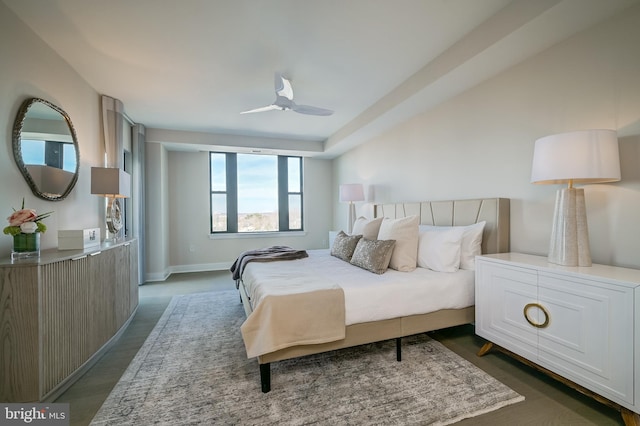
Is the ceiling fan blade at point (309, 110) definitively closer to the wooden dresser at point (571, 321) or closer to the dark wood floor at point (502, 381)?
the wooden dresser at point (571, 321)

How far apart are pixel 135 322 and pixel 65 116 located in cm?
223

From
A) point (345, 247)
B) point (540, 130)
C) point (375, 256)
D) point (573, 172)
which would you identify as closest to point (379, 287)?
point (375, 256)

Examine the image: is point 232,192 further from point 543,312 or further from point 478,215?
point 543,312

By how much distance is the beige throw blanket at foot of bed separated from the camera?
1715 millimetres

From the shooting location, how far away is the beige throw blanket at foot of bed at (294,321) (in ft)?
5.63

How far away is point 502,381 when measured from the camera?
1.85 meters

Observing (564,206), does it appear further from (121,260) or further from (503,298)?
(121,260)

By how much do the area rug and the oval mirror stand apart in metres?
1.67

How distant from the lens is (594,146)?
5.37 feet

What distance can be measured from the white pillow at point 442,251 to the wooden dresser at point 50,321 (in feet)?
9.52

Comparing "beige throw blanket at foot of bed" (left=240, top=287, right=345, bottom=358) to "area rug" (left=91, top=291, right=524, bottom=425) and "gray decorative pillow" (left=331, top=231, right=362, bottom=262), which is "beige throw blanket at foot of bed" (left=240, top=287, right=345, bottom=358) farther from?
"gray decorative pillow" (left=331, top=231, right=362, bottom=262)

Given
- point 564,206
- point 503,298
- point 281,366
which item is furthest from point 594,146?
point 281,366

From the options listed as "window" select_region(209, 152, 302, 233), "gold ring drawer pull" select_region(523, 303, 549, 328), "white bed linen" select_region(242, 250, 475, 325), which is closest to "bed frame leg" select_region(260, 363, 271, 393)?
"white bed linen" select_region(242, 250, 475, 325)

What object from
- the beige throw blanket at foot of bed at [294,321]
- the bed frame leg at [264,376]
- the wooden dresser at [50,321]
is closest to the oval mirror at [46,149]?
the wooden dresser at [50,321]
